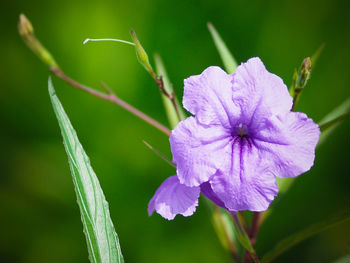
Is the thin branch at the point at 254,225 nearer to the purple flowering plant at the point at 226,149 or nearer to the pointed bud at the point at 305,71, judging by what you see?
the purple flowering plant at the point at 226,149

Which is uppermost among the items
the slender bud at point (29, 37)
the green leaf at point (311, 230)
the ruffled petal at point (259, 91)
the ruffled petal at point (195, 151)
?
the slender bud at point (29, 37)

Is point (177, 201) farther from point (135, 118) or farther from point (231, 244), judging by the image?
point (135, 118)

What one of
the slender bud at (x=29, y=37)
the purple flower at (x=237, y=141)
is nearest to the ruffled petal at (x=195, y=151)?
the purple flower at (x=237, y=141)

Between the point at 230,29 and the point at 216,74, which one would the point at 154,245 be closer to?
the point at 230,29

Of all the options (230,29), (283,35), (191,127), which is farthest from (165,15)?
(191,127)

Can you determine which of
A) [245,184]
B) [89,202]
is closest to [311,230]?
[245,184]

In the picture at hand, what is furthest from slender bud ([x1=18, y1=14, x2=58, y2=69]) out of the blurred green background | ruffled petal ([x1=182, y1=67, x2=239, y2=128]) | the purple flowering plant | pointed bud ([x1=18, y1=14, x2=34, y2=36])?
the blurred green background

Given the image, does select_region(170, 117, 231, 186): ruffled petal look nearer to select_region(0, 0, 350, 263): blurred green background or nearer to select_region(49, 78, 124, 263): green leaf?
select_region(49, 78, 124, 263): green leaf

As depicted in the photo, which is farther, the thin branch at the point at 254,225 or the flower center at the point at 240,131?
the thin branch at the point at 254,225
